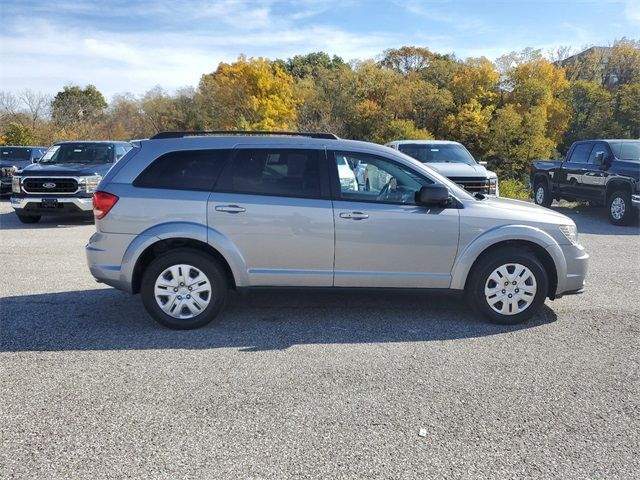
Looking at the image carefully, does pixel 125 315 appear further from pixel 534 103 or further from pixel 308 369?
pixel 534 103

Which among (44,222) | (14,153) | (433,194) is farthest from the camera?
(14,153)

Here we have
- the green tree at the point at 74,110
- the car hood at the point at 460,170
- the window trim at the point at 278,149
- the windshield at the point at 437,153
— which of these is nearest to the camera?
the window trim at the point at 278,149

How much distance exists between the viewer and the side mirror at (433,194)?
4.90 metres

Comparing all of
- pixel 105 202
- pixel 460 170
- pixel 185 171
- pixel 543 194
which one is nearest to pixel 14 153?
pixel 460 170

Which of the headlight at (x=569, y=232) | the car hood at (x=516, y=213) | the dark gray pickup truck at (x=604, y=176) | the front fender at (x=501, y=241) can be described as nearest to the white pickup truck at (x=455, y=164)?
the dark gray pickup truck at (x=604, y=176)

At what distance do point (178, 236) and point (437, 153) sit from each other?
29.2 ft

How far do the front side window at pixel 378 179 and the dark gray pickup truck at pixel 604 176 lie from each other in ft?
29.2

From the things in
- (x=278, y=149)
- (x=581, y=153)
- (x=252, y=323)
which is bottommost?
(x=252, y=323)

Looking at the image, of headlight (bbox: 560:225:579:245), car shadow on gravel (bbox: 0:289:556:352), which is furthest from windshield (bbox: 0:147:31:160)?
headlight (bbox: 560:225:579:245)

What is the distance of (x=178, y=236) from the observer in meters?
4.91

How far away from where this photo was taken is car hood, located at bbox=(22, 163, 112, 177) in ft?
38.3

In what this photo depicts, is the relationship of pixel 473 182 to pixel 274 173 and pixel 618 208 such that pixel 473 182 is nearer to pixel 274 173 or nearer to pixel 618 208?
pixel 618 208

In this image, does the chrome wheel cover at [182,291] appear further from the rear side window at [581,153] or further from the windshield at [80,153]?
the rear side window at [581,153]

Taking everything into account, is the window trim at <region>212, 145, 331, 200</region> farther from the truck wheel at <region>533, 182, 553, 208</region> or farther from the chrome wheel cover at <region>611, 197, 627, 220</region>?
the truck wheel at <region>533, 182, 553, 208</region>
